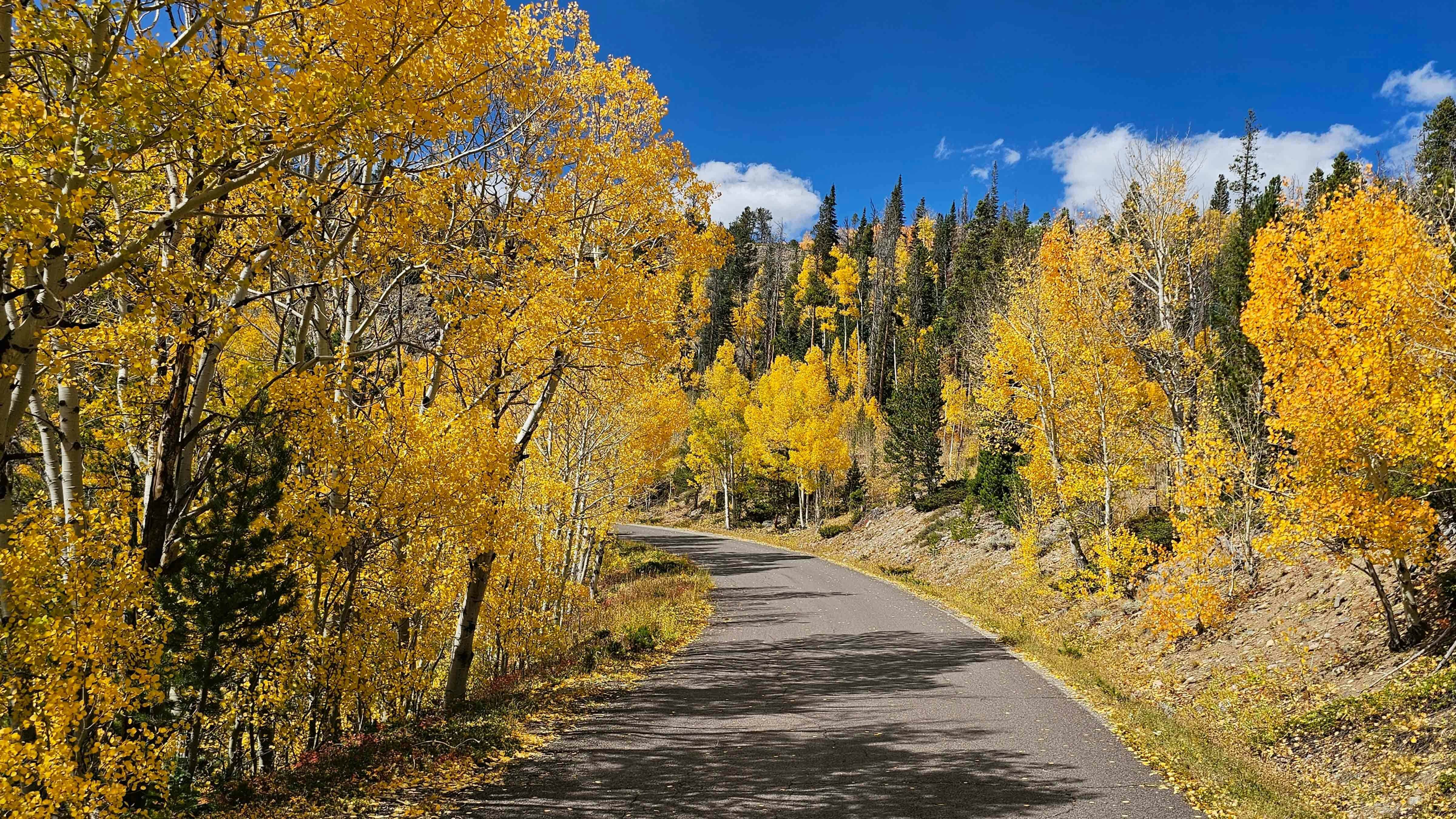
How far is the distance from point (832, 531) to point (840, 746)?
27.1 meters

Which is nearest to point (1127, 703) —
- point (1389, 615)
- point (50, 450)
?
point (1389, 615)

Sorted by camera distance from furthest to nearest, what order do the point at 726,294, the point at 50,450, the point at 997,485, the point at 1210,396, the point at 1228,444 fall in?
1. the point at 726,294
2. the point at 997,485
3. the point at 1210,396
4. the point at 1228,444
5. the point at 50,450

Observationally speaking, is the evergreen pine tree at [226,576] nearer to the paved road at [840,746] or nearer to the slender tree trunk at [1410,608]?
the paved road at [840,746]

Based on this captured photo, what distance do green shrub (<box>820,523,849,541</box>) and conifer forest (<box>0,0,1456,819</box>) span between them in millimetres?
18036

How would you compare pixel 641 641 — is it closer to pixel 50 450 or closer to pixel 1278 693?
pixel 50 450

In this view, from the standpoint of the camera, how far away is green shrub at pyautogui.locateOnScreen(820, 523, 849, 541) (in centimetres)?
3397

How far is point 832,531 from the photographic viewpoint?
34.2 meters

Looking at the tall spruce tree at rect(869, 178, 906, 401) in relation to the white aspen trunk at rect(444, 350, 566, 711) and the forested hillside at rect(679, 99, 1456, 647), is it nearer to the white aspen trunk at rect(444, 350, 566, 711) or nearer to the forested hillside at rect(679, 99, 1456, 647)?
the forested hillside at rect(679, 99, 1456, 647)

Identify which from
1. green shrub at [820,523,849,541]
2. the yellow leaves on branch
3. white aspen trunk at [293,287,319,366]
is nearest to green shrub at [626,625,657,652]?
white aspen trunk at [293,287,319,366]

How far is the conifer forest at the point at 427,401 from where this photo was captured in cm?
425

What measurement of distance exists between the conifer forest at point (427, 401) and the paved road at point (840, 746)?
83 centimetres

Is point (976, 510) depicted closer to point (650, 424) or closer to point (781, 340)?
point (650, 424)

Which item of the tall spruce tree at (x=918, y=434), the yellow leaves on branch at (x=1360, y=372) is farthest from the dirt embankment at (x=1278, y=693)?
the tall spruce tree at (x=918, y=434)

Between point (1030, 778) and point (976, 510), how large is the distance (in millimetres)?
20199
